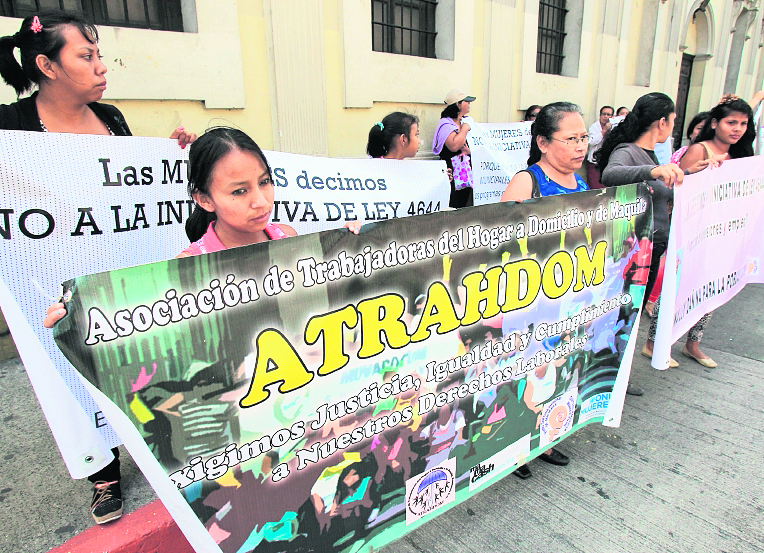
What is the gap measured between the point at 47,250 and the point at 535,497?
2447mm

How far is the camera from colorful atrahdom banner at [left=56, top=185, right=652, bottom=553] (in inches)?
49.2

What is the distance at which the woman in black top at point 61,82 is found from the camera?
2.03m

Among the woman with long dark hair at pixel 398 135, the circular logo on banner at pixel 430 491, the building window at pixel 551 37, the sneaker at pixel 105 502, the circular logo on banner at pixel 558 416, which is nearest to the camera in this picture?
the circular logo on banner at pixel 430 491

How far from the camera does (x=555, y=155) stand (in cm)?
245

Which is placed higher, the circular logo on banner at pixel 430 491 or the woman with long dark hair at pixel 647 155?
the woman with long dark hair at pixel 647 155

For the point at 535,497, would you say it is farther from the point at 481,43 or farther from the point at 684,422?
the point at 481,43

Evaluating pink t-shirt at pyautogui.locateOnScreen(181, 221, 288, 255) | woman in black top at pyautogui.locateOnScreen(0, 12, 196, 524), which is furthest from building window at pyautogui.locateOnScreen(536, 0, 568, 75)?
pink t-shirt at pyautogui.locateOnScreen(181, 221, 288, 255)

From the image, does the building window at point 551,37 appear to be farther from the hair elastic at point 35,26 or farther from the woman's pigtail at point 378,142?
the hair elastic at point 35,26

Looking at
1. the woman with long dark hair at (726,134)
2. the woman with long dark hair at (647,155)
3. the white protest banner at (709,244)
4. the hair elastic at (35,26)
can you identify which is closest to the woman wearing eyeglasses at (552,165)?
the woman with long dark hair at (647,155)

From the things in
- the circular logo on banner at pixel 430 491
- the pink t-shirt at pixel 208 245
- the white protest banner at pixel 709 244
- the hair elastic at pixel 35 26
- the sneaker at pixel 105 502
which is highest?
the hair elastic at pixel 35 26

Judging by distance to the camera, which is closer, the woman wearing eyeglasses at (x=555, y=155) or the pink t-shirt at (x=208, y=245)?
the pink t-shirt at (x=208, y=245)

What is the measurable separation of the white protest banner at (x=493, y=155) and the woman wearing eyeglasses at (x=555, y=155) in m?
3.34

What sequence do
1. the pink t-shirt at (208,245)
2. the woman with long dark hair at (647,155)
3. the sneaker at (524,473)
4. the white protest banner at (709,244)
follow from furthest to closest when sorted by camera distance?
the woman with long dark hair at (647,155)
the white protest banner at (709,244)
the sneaker at (524,473)
the pink t-shirt at (208,245)

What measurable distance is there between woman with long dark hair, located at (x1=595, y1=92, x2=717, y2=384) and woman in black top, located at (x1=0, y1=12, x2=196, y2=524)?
→ 285 cm
